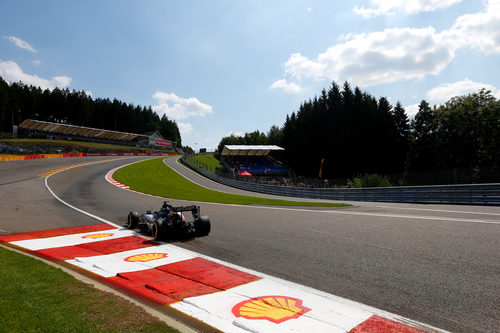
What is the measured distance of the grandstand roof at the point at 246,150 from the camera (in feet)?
204

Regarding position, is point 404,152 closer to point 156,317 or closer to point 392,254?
point 392,254

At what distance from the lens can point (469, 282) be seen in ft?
13.1

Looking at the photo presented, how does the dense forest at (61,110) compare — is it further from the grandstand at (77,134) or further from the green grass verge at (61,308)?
the green grass verge at (61,308)

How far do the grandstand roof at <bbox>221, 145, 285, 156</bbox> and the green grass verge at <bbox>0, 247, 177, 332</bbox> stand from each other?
57.5 metres

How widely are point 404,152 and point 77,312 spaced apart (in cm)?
5804

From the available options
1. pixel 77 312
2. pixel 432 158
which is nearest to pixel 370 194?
pixel 77 312

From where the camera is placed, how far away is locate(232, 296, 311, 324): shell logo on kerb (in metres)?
3.32

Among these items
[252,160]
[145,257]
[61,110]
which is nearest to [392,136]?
[252,160]

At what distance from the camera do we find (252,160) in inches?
2571

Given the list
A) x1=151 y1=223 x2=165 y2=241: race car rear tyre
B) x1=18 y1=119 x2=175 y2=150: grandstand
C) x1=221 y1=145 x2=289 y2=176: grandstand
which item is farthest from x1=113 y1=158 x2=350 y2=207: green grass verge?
x1=18 y1=119 x2=175 y2=150: grandstand

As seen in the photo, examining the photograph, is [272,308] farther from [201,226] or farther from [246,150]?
[246,150]

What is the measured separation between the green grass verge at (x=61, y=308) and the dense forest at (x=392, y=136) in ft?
174

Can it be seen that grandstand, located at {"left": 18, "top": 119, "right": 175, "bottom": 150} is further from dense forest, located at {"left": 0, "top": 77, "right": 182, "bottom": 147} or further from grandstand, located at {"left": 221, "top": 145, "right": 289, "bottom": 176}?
grandstand, located at {"left": 221, "top": 145, "right": 289, "bottom": 176}

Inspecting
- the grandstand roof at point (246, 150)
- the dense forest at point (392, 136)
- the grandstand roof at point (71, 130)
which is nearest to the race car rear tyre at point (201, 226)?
the dense forest at point (392, 136)
